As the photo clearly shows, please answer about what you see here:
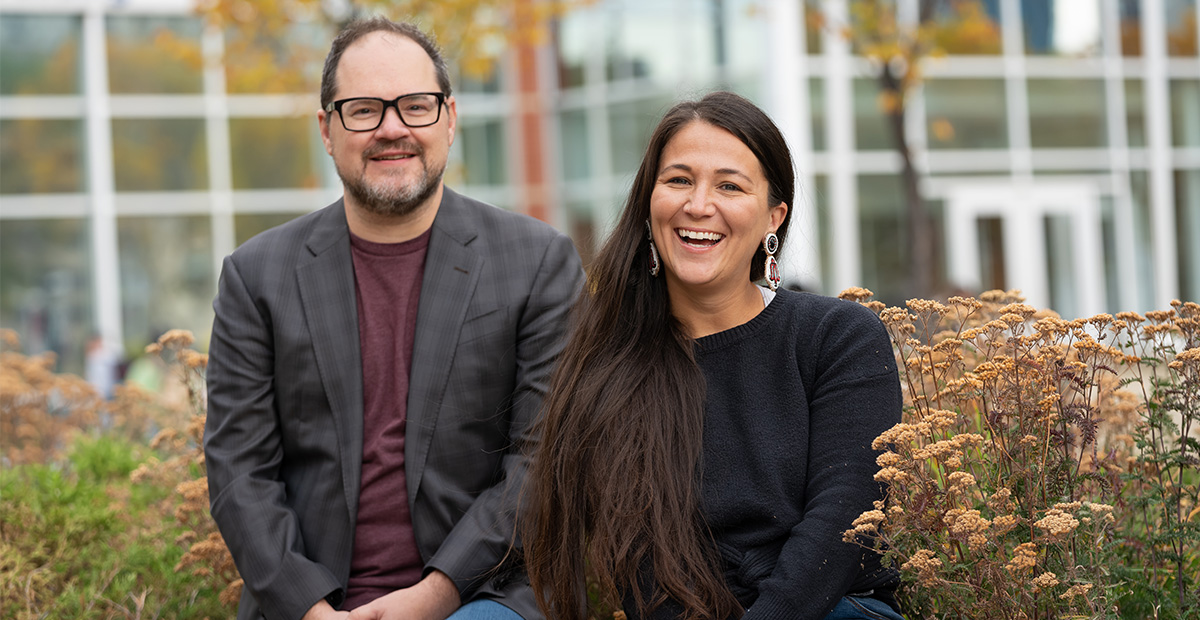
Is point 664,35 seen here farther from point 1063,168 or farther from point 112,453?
point 112,453

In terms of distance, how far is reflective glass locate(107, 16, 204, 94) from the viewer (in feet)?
55.6

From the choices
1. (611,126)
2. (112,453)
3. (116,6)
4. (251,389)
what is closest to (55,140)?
(116,6)

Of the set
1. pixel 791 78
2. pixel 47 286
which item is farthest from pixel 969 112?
pixel 47 286

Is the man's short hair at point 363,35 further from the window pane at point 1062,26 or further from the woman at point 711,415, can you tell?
the window pane at point 1062,26

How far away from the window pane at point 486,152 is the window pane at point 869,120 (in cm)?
620

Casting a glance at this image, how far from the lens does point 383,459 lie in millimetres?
3146

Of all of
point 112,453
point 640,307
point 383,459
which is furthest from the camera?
point 112,453

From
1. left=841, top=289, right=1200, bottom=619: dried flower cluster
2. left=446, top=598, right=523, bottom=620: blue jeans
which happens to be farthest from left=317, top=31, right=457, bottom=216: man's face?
left=841, top=289, right=1200, bottom=619: dried flower cluster

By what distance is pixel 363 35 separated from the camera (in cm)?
329

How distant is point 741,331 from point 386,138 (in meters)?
1.14

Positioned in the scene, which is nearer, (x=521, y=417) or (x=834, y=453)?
(x=834, y=453)

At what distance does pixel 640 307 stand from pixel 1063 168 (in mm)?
14546

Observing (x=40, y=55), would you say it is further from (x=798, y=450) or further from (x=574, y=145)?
(x=798, y=450)

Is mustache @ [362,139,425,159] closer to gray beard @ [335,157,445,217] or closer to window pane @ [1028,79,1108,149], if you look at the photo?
gray beard @ [335,157,445,217]
